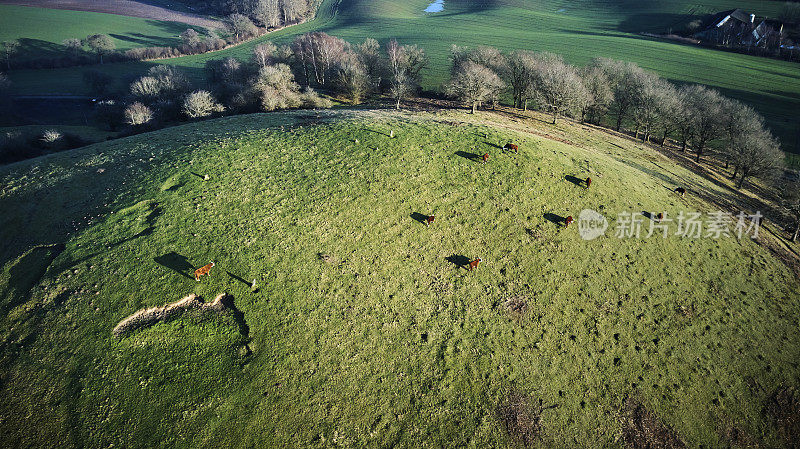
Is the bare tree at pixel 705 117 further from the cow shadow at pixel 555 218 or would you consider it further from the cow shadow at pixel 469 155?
the cow shadow at pixel 469 155

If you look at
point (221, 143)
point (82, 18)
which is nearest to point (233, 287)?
point (221, 143)

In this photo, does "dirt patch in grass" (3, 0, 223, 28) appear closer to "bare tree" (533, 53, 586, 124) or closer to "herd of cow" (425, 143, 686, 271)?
"bare tree" (533, 53, 586, 124)

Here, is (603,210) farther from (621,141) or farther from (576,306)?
(621,141)

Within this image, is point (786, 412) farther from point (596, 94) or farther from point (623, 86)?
point (623, 86)

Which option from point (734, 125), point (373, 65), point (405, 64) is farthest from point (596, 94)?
point (373, 65)

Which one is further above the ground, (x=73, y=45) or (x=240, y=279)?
(x=73, y=45)

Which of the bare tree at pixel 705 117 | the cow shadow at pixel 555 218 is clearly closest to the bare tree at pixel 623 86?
the bare tree at pixel 705 117
